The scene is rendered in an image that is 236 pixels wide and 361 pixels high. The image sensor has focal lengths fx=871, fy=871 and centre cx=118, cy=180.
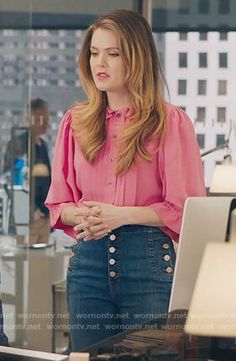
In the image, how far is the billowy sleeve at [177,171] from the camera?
1.91 meters

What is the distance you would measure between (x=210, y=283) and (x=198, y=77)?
3.89 meters

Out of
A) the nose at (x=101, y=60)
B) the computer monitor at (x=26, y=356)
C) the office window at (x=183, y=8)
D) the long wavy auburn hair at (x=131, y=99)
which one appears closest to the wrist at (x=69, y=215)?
the long wavy auburn hair at (x=131, y=99)

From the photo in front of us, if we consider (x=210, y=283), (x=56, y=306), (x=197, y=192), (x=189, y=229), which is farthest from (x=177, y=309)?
(x=56, y=306)

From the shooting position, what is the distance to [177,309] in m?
1.67

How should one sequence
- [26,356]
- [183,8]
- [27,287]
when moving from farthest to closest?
1. [183,8]
2. [27,287]
3. [26,356]

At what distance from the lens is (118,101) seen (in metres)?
1.97

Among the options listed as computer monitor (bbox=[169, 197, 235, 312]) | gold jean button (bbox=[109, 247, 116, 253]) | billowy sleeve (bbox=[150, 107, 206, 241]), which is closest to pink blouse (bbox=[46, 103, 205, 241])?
billowy sleeve (bbox=[150, 107, 206, 241])

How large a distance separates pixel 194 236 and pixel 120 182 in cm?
31

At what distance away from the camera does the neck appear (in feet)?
6.47

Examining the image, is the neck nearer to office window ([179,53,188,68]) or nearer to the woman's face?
the woman's face

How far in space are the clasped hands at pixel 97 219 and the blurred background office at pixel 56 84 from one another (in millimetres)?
2528

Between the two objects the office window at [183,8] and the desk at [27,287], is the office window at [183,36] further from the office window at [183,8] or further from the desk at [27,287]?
the desk at [27,287]

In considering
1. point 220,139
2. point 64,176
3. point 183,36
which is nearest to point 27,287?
point 220,139

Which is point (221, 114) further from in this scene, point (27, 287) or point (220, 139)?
point (27, 287)
